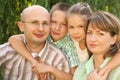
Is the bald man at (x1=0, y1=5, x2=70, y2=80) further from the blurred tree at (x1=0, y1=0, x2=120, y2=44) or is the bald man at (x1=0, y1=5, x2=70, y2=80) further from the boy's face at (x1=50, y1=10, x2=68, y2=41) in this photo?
the blurred tree at (x1=0, y1=0, x2=120, y2=44)

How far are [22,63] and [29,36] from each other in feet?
0.75

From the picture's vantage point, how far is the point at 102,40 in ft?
→ 9.57

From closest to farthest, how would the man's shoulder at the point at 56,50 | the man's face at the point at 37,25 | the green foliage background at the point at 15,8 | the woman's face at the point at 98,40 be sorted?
1. the woman's face at the point at 98,40
2. the man's face at the point at 37,25
3. the man's shoulder at the point at 56,50
4. the green foliage background at the point at 15,8

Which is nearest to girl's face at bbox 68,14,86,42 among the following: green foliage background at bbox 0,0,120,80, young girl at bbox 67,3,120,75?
young girl at bbox 67,3,120,75

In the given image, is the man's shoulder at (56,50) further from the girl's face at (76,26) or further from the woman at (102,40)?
the woman at (102,40)

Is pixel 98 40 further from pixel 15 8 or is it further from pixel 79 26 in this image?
pixel 15 8

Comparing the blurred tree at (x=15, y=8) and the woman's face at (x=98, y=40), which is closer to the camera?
the woman's face at (x=98, y=40)

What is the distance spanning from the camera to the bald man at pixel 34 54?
319 centimetres

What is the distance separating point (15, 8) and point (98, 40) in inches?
80.1

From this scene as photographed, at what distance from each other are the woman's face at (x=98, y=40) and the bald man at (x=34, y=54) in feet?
1.29

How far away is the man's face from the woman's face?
386 millimetres

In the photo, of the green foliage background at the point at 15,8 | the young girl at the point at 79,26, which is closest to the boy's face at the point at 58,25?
the young girl at the point at 79,26

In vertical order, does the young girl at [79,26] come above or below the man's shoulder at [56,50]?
above

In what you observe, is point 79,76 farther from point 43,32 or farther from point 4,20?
point 4,20
